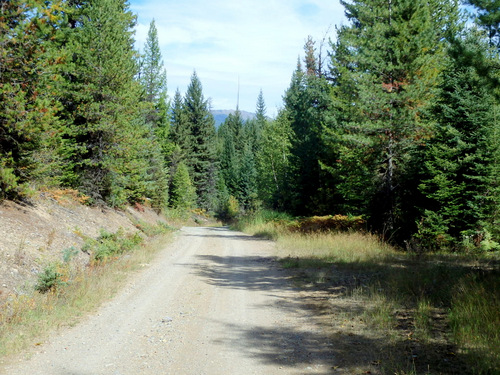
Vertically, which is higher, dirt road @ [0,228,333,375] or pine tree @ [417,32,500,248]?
pine tree @ [417,32,500,248]

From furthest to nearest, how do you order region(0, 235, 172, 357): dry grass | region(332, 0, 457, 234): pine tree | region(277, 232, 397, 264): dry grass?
region(332, 0, 457, 234): pine tree → region(277, 232, 397, 264): dry grass → region(0, 235, 172, 357): dry grass

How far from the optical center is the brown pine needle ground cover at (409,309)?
14.9ft

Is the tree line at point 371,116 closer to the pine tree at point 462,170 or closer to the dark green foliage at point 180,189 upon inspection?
the pine tree at point 462,170

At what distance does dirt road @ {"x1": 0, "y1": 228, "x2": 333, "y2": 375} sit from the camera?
178 inches

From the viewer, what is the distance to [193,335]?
563 cm

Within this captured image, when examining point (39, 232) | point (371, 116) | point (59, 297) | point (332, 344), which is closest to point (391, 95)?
point (371, 116)

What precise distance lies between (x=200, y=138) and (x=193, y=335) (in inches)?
2079

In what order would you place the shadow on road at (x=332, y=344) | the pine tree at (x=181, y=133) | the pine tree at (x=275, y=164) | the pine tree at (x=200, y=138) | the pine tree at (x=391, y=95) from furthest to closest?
1. the pine tree at (x=200, y=138)
2. the pine tree at (x=181, y=133)
3. the pine tree at (x=275, y=164)
4. the pine tree at (x=391, y=95)
5. the shadow on road at (x=332, y=344)

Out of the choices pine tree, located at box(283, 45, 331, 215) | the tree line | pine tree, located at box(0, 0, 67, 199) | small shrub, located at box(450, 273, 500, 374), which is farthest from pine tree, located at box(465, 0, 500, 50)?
pine tree, located at box(283, 45, 331, 215)

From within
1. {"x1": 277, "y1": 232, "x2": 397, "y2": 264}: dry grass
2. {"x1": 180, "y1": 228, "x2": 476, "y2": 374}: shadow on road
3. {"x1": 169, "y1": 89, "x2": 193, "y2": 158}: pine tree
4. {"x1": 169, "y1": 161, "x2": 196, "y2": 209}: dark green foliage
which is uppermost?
{"x1": 169, "y1": 89, "x2": 193, "y2": 158}: pine tree

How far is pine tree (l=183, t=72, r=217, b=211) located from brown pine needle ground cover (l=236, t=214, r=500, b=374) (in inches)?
1840

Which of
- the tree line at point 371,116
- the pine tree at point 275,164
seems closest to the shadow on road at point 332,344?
the tree line at point 371,116

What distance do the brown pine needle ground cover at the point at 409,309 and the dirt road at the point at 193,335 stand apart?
539 mm

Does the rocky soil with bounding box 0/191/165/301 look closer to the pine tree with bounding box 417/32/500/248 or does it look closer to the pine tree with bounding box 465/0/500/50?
the pine tree with bounding box 465/0/500/50
